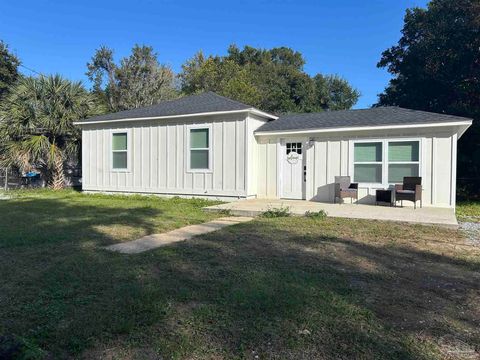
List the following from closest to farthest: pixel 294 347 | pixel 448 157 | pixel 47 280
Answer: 1. pixel 294 347
2. pixel 47 280
3. pixel 448 157

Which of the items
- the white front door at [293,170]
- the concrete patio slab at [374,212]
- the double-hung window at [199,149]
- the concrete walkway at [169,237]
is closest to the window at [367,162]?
the concrete patio slab at [374,212]

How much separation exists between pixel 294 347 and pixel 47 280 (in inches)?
114

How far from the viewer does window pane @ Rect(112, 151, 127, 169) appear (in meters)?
15.0

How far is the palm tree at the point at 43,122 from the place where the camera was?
1608cm

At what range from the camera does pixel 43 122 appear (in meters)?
16.2

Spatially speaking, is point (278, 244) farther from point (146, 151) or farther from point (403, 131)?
point (146, 151)

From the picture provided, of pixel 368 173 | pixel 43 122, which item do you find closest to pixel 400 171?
pixel 368 173

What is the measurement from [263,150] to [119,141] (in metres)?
5.93

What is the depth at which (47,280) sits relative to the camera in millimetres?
4219

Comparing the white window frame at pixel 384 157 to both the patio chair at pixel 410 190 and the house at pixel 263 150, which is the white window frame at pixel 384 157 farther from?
the patio chair at pixel 410 190

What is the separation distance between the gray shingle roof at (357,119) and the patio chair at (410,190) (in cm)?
160

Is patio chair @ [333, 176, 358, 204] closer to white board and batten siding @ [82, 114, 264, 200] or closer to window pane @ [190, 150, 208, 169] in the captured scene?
white board and batten siding @ [82, 114, 264, 200]

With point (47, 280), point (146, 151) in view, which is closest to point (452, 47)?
point (146, 151)

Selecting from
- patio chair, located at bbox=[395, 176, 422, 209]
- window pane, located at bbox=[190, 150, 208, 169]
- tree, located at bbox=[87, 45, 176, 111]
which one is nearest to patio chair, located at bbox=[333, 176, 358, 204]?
patio chair, located at bbox=[395, 176, 422, 209]
